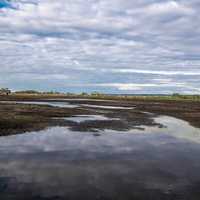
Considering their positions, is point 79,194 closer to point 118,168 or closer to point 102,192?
point 102,192

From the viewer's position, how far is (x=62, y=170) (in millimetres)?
14719

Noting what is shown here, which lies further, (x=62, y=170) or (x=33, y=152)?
(x=33, y=152)

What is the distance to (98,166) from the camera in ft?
51.4

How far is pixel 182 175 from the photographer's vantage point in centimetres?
1437

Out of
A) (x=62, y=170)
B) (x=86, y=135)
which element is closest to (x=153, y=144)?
(x=86, y=135)

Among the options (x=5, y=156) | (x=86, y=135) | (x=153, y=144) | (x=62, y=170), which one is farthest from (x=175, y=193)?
(x=86, y=135)

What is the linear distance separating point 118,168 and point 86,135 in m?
10.1

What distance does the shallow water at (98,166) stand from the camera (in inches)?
463

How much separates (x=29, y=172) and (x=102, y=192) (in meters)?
3.89

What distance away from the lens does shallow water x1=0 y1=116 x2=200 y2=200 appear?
38.6ft

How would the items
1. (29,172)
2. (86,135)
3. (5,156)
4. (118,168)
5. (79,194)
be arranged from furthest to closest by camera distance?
(86,135)
(5,156)
(118,168)
(29,172)
(79,194)

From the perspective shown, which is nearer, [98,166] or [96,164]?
[98,166]

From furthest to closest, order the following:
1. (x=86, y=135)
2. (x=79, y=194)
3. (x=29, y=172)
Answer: (x=86, y=135), (x=29, y=172), (x=79, y=194)

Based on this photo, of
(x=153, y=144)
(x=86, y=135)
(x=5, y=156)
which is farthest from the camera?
(x=86, y=135)
